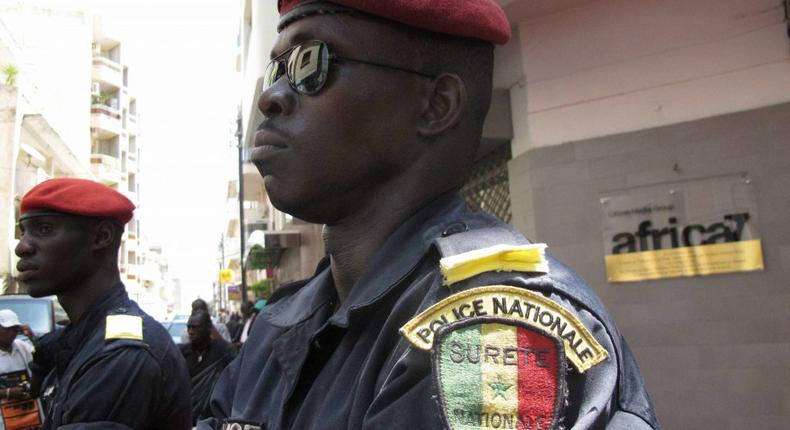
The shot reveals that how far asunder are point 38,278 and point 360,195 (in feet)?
6.84

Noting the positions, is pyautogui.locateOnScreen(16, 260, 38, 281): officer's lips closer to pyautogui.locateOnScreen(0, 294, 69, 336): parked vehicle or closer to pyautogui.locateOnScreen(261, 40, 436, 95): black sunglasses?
pyautogui.locateOnScreen(261, 40, 436, 95): black sunglasses

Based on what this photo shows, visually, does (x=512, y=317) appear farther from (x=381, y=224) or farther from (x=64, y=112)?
(x=64, y=112)

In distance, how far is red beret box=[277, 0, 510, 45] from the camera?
125cm

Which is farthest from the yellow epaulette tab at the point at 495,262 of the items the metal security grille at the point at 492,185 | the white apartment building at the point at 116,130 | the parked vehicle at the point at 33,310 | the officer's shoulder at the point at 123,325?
the white apartment building at the point at 116,130

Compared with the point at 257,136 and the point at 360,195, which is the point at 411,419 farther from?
the point at 257,136

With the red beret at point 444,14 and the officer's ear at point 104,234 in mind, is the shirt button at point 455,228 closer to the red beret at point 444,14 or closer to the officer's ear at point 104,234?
the red beret at point 444,14

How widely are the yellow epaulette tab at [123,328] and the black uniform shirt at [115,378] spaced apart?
1.0 inches

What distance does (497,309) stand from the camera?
920mm

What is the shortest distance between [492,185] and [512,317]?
22.3 feet

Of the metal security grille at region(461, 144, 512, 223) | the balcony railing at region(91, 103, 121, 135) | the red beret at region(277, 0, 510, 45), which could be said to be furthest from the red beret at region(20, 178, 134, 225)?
the balcony railing at region(91, 103, 121, 135)

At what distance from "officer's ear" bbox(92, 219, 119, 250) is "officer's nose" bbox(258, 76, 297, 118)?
1.90 meters

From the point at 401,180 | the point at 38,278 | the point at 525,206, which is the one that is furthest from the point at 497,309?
the point at 525,206

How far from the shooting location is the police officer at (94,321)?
2.53 m

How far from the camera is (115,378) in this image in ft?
8.25
